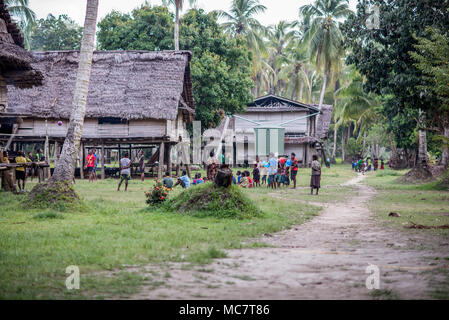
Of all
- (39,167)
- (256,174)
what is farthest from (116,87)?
(39,167)

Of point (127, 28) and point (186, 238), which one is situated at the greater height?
point (127, 28)

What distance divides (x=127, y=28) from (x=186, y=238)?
27866 millimetres

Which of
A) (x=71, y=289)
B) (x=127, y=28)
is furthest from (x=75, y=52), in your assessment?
(x=71, y=289)

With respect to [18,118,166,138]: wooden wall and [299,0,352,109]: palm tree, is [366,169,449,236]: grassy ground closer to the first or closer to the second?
[18,118,166,138]: wooden wall

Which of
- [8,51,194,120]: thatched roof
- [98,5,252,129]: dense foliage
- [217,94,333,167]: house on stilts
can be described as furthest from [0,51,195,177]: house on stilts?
[217,94,333,167]: house on stilts

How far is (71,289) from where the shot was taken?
4898 millimetres

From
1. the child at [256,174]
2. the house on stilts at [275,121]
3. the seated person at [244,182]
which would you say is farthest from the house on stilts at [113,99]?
the house on stilts at [275,121]

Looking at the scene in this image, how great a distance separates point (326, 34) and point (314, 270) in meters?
40.6

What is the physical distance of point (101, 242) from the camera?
7543 mm

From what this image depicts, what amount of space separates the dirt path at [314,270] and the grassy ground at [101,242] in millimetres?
420
